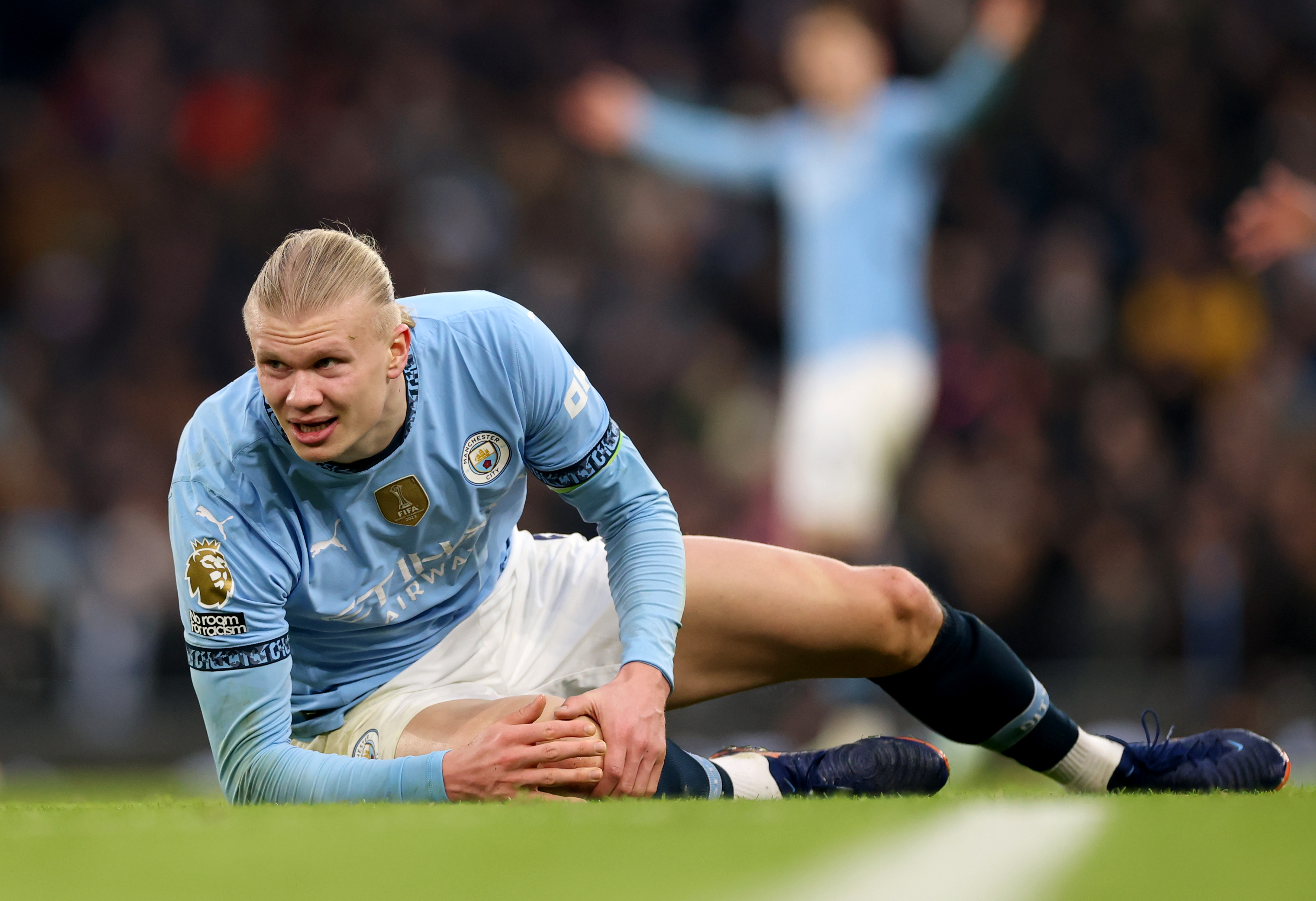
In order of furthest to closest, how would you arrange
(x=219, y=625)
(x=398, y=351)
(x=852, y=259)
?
(x=852, y=259) < (x=398, y=351) < (x=219, y=625)

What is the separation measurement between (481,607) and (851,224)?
3710 millimetres

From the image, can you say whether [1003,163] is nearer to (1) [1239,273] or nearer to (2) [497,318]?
(1) [1239,273]

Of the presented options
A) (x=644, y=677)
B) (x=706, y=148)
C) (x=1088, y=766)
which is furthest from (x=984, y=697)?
(x=706, y=148)

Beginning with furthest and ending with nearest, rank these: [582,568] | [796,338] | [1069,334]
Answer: [1069,334] < [796,338] < [582,568]

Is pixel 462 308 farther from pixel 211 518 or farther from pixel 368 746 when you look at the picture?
pixel 368 746

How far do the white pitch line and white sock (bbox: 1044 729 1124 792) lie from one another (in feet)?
3.05

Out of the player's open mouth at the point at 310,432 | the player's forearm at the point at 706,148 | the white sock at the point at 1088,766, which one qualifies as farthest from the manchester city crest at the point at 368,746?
the player's forearm at the point at 706,148

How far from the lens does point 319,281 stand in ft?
9.23

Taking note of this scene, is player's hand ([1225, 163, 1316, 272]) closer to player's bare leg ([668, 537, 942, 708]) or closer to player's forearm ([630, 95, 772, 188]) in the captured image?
player's bare leg ([668, 537, 942, 708])

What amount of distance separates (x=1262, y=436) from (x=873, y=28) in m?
3.33

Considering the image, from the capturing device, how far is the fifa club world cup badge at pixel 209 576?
2.80 m

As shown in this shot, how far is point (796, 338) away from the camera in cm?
680

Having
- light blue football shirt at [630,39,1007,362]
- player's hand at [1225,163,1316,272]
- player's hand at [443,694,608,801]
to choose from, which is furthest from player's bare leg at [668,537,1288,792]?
light blue football shirt at [630,39,1007,362]

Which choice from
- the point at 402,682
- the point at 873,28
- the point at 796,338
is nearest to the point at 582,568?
the point at 402,682
